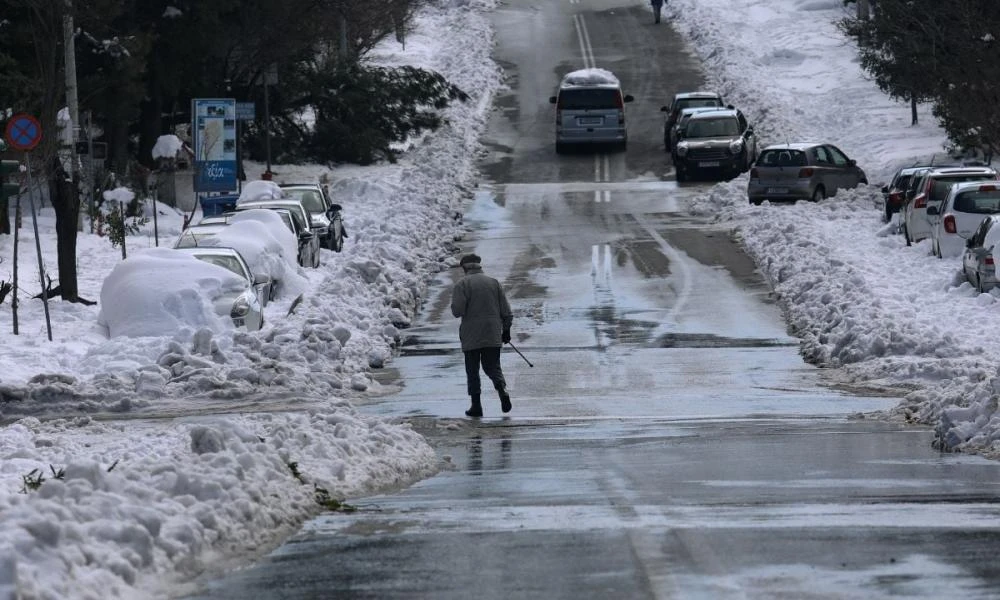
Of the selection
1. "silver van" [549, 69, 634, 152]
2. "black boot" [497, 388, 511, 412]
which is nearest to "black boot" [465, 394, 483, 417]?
"black boot" [497, 388, 511, 412]

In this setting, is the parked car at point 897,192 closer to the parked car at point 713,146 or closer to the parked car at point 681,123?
the parked car at point 713,146

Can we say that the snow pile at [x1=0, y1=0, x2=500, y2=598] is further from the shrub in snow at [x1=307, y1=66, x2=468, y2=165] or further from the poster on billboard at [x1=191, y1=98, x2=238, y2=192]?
the shrub in snow at [x1=307, y1=66, x2=468, y2=165]

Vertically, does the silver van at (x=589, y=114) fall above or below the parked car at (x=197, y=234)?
above

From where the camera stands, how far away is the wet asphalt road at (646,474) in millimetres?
8633

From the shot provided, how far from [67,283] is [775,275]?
11781 mm

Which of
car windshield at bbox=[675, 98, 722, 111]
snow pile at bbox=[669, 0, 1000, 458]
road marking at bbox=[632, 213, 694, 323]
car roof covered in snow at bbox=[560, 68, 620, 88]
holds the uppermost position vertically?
car roof covered in snow at bbox=[560, 68, 620, 88]

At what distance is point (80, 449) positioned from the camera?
45.1 feet

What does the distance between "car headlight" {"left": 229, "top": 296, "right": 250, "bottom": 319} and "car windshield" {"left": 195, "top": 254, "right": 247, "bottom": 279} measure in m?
1.72

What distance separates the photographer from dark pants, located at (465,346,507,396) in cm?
1750

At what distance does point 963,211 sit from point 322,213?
1207cm

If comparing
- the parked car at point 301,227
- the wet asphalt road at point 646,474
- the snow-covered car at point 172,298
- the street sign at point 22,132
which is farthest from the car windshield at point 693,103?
the street sign at point 22,132

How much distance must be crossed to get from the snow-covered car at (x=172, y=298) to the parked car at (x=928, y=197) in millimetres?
14460

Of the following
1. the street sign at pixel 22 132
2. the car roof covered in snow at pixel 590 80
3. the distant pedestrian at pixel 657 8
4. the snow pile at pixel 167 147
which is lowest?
the snow pile at pixel 167 147

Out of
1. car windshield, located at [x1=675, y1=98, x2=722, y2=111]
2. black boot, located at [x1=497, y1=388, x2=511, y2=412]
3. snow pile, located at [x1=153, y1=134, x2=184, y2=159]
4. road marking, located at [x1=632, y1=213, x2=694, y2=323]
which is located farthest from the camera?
car windshield, located at [x1=675, y1=98, x2=722, y2=111]
